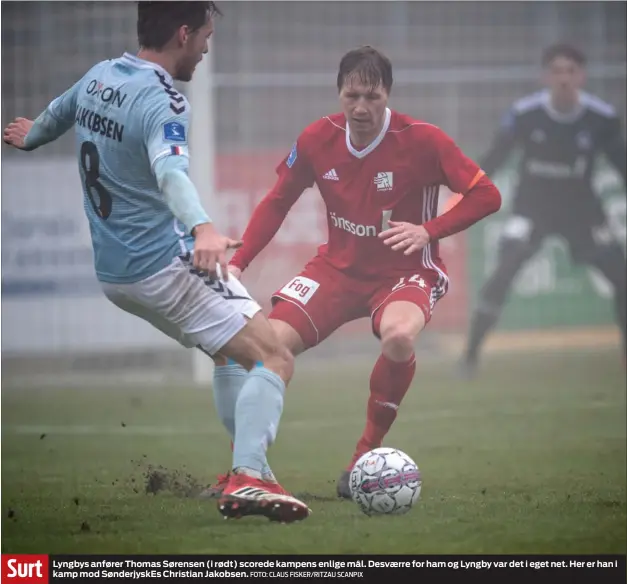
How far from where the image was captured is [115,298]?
14.5ft

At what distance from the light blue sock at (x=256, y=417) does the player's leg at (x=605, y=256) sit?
5.33m

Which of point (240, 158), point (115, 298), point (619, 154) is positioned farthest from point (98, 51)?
point (115, 298)

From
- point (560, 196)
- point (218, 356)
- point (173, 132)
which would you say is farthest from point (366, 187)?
point (560, 196)

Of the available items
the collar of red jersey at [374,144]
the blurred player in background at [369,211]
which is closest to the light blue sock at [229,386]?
the blurred player in background at [369,211]

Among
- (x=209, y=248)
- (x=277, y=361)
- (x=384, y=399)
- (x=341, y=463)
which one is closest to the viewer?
(x=209, y=248)

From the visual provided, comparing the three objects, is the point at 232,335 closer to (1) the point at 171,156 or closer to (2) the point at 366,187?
(1) the point at 171,156

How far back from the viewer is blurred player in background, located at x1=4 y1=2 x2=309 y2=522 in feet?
13.8

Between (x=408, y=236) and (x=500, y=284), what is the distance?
4.66 meters

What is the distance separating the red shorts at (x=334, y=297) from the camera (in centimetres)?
515

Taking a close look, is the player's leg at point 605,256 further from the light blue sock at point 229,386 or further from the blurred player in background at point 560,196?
the light blue sock at point 229,386

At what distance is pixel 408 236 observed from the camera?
15.4 ft

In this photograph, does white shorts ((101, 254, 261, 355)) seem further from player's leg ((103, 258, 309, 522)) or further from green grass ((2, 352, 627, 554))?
green grass ((2, 352, 627, 554))

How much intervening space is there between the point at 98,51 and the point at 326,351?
315 cm
